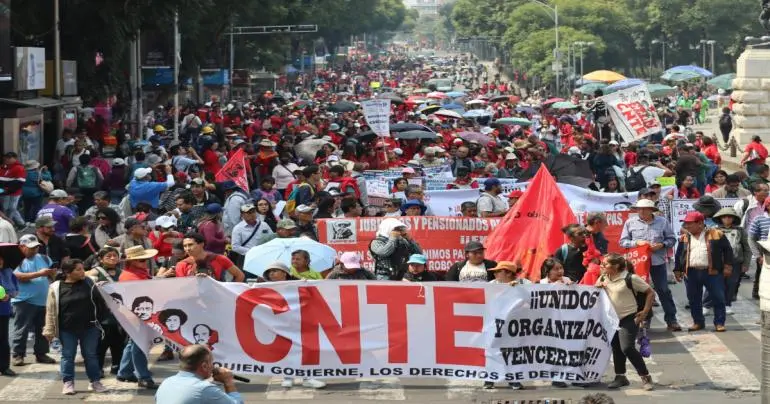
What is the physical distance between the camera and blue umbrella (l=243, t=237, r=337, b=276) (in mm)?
15023

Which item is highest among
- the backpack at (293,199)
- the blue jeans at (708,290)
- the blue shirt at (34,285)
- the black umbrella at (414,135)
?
the black umbrella at (414,135)

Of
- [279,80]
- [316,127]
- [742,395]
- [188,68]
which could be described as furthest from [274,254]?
[279,80]

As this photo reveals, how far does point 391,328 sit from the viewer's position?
1329 cm

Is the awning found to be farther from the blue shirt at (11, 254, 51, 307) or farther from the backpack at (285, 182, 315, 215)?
the blue shirt at (11, 254, 51, 307)

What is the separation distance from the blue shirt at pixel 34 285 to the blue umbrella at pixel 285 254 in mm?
1832

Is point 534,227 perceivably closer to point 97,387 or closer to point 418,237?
point 418,237

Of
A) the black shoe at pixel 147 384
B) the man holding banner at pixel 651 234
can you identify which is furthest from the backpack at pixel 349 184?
the black shoe at pixel 147 384

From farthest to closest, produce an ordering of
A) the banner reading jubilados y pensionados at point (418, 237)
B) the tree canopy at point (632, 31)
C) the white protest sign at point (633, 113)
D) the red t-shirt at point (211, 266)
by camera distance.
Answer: the tree canopy at point (632, 31)
the white protest sign at point (633, 113)
the banner reading jubilados y pensionados at point (418, 237)
the red t-shirt at point (211, 266)

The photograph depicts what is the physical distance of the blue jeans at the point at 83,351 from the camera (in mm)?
13578

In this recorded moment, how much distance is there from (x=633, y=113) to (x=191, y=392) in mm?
18534

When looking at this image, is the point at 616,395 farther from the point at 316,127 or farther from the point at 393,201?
the point at 316,127

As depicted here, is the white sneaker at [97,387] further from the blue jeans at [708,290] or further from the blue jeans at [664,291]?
the blue jeans at [708,290]

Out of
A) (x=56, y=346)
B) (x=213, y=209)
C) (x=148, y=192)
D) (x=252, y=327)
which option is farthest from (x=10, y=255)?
(x=148, y=192)

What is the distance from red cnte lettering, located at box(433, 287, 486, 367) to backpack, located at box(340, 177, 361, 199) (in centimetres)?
728
